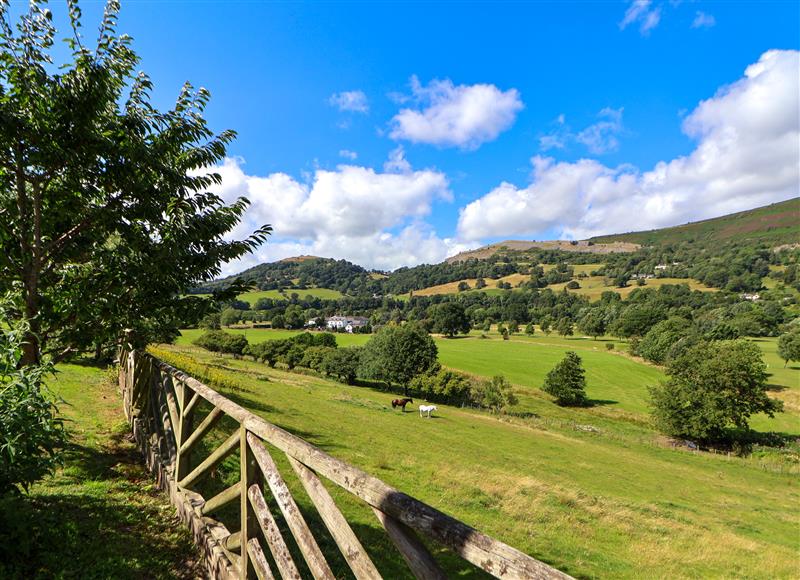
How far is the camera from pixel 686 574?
9.74 m

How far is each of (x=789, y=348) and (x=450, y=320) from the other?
81.2 meters

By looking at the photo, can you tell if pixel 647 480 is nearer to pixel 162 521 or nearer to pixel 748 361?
pixel 162 521

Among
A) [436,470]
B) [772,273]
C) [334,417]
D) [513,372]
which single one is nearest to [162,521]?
[436,470]

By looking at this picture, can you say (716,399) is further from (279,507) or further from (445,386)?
(279,507)

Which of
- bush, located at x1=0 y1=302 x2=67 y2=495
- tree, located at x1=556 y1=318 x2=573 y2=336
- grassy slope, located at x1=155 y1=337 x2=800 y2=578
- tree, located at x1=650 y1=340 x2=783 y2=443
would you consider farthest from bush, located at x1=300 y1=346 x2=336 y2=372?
tree, located at x1=556 y1=318 x2=573 y2=336

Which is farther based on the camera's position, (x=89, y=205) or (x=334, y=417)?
(x=334, y=417)

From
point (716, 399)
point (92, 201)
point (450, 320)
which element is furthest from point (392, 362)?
point (450, 320)

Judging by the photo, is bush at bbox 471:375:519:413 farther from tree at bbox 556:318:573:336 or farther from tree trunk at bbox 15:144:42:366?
tree at bbox 556:318:573:336

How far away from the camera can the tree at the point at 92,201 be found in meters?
5.01

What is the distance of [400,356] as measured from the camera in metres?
63.0

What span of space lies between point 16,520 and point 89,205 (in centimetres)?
466

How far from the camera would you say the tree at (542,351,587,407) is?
57031 mm

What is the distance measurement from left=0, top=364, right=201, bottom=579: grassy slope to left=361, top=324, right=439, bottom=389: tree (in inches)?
2122

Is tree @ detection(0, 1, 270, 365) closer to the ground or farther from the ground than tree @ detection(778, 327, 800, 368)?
farther from the ground
